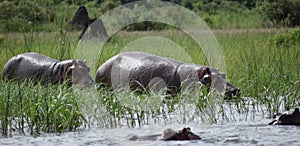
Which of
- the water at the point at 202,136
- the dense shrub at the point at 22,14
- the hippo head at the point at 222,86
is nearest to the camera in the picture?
the water at the point at 202,136

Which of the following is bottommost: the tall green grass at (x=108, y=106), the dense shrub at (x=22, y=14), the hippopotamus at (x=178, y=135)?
the hippopotamus at (x=178, y=135)

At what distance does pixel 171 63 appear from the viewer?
9.09 meters

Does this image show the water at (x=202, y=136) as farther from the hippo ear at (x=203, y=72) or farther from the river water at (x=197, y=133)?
the hippo ear at (x=203, y=72)

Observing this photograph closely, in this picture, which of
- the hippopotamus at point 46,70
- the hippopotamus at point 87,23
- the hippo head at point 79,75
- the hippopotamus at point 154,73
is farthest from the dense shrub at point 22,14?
the hippopotamus at point 154,73

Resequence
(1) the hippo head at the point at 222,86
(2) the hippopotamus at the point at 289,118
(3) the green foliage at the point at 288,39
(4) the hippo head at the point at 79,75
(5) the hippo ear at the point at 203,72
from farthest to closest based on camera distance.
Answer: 1. (3) the green foliage at the point at 288,39
2. (4) the hippo head at the point at 79,75
3. (5) the hippo ear at the point at 203,72
4. (1) the hippo head at the point at 222,86
5. (2) the hippopotamus at the point at 289,118

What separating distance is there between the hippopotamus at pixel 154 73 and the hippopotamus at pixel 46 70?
1.37ft

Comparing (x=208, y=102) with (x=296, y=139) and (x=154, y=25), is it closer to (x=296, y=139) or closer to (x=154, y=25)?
(x=296, y=139)

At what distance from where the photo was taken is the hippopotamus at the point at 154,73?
8305 mm

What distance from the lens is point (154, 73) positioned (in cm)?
901

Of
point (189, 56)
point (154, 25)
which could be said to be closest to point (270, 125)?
point (189, 56)

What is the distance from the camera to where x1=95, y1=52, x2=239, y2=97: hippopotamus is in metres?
8.30

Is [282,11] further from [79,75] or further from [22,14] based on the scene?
[79,75]

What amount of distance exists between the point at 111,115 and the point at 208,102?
1.05 meters

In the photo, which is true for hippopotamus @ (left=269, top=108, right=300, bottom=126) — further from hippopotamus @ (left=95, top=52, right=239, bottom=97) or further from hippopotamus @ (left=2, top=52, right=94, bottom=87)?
hippopotamus @ (left=2, top=52, right=94, bottom=87)
